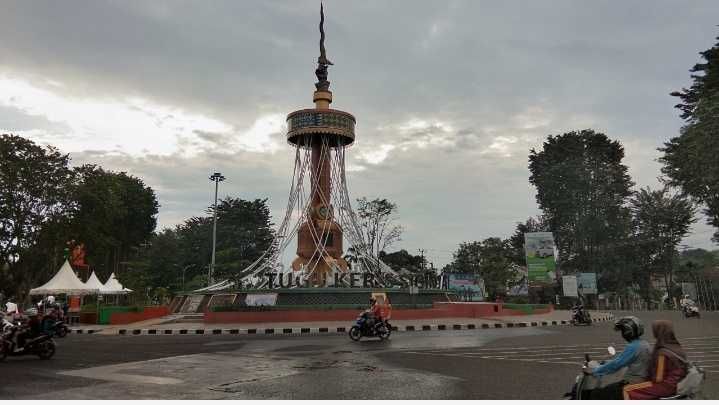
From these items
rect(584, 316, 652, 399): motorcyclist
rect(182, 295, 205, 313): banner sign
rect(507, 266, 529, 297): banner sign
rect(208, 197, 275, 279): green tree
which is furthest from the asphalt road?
rect(208, 197, 275, 279): green tree

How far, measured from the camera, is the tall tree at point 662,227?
4709 cm

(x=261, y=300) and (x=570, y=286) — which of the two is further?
(x=570, y=286)

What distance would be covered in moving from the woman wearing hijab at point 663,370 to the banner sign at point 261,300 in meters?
22.8

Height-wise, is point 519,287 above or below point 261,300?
above

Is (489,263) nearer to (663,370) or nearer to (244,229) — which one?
(244,229)

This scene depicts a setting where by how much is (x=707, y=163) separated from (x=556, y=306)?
1165 inches

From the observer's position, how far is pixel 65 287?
26719 mm

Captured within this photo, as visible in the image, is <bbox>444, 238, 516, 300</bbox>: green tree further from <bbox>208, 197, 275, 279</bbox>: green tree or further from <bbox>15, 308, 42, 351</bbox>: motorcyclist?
<bbox>15, 308, 42, 351</bbox>: motorcyclist

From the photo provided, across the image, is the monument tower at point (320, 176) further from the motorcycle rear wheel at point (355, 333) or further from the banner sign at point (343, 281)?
the motorcycle rear wheel at point (355, 333)

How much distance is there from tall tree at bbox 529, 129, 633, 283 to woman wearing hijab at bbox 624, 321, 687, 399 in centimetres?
4470

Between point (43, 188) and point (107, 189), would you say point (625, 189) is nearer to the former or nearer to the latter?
point (107, 189)

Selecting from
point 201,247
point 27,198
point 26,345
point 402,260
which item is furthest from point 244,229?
point 26,345

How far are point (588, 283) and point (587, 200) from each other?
28.0 feet

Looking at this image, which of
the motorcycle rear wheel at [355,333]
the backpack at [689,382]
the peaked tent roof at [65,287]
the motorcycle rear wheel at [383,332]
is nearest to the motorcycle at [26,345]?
the motorcycle rear wheel at [355,333]
